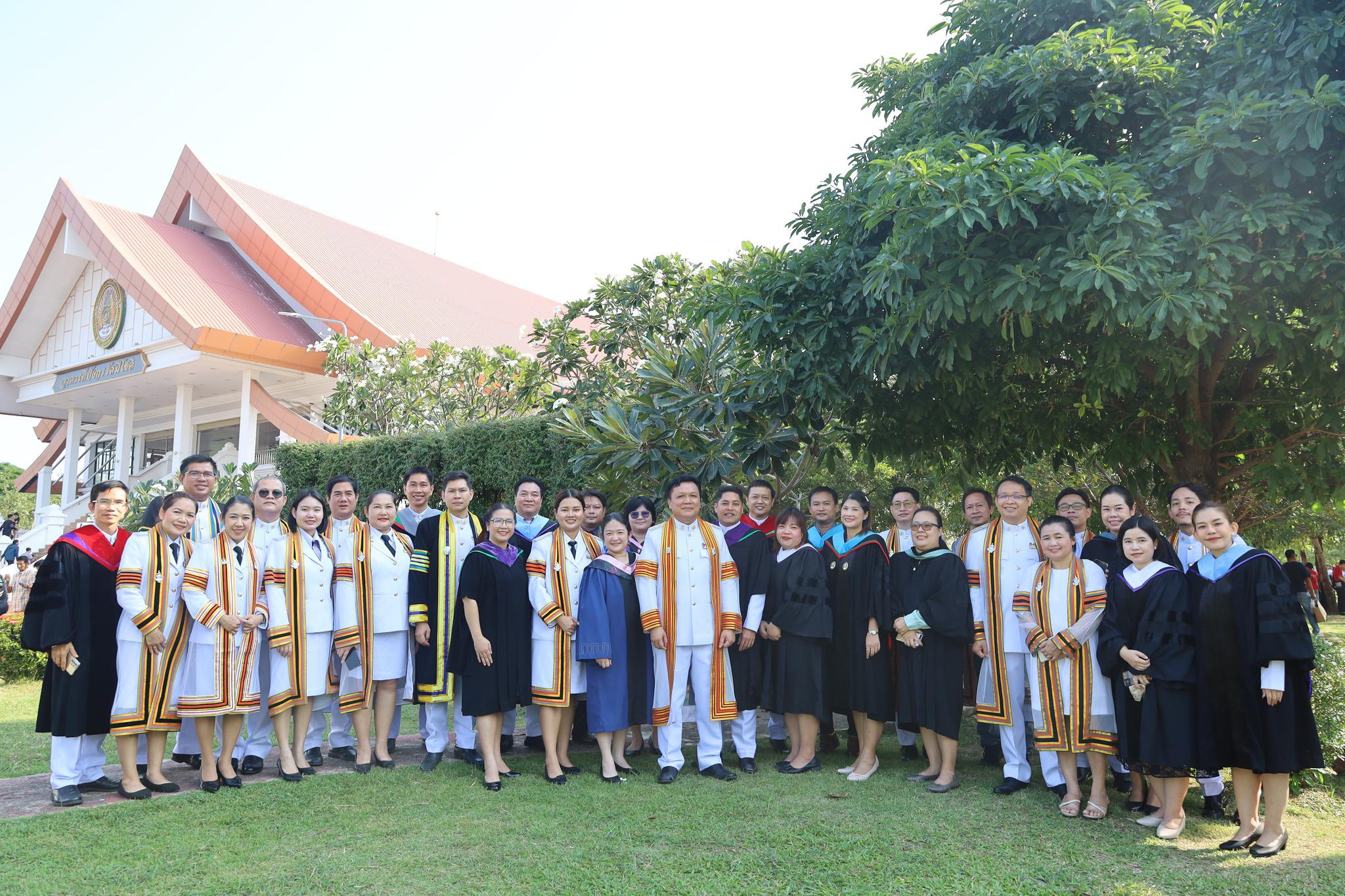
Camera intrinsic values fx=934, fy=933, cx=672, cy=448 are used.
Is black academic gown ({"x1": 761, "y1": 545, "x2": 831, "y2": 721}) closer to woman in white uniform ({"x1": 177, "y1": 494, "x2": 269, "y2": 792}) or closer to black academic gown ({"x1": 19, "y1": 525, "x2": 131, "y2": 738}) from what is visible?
woman in white uniform ({"x1": 177, "y1": 494, "x2": 269, "y2": 792})

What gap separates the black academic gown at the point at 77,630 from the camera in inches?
193

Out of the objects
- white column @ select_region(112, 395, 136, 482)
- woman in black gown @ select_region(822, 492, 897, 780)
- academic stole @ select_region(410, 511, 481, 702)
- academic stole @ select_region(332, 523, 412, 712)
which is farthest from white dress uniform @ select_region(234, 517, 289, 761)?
white column @ select_region(112, 395, 136, 482)

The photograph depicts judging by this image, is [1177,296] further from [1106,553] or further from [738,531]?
[738,531]

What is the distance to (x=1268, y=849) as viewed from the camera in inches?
168

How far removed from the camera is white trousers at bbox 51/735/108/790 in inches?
194

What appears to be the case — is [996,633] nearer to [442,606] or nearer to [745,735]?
[745,735]

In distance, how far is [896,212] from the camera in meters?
5.21

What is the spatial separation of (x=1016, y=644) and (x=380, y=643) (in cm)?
383

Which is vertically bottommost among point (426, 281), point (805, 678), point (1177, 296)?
point (805, 678)

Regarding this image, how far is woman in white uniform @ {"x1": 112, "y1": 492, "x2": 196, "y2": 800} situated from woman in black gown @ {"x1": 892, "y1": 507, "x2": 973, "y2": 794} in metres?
4.12

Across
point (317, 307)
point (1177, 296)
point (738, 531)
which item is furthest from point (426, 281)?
point (1177, 296)

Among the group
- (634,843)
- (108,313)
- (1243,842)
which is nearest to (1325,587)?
(1243,842)

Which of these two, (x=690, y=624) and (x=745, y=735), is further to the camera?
(x=745, y=735)

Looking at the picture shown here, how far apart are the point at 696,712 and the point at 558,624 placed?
40.3 inches
